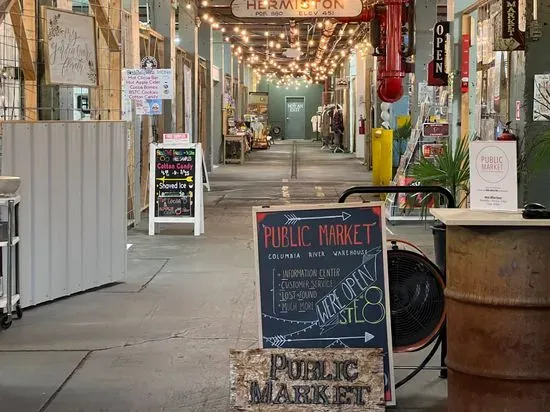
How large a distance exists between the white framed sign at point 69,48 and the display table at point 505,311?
4.69 metres

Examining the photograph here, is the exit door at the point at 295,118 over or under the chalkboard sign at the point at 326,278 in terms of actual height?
over

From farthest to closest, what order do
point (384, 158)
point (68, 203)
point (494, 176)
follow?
point (384, 158)
point (68, 203)
point (494, 176)

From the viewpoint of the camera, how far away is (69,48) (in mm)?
7570

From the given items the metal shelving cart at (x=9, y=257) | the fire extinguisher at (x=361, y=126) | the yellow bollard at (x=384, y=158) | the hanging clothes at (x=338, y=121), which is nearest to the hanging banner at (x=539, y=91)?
the metal shelving cart at (x=9, y=257)

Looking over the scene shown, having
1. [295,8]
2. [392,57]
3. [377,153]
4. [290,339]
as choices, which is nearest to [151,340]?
[290,339]

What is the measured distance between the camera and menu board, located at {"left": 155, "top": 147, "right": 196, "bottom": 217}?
10844 mm

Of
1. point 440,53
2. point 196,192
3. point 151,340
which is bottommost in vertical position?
point 151,340

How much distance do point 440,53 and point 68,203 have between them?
263 inches

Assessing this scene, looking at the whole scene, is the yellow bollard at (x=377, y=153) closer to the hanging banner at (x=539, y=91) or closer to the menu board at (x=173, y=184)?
the menu board at (x=173, y=184)

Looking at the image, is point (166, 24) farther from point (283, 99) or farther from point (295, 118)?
point (283, 99)

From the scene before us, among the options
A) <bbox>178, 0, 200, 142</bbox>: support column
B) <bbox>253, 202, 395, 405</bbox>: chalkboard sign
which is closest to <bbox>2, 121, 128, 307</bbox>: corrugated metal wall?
<bbox>253, 202, 395, 405</bbox>: chalkboard sign

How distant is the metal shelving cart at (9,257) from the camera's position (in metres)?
6.04

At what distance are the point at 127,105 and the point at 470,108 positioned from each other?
4620 millimetres

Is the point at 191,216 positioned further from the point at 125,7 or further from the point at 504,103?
the point at 504,103
